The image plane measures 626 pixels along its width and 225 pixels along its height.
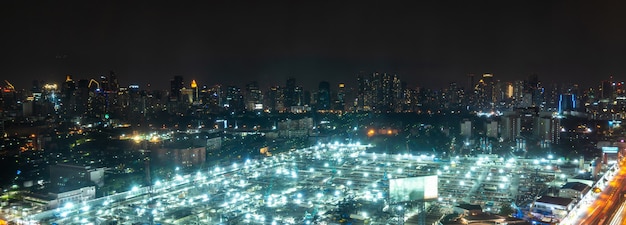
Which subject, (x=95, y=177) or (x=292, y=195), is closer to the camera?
(x=292, y=195)

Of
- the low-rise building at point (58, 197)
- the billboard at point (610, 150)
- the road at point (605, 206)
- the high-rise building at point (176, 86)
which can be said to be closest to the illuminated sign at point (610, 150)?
the billboard at point (610, 150)

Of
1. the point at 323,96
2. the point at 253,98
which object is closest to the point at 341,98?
the point at 323,96

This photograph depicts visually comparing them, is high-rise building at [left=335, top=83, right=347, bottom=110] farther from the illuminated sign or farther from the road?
the road

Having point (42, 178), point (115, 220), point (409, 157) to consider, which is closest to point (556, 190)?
point (409, 157)

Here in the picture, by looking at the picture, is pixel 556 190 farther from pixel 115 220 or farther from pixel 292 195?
pixel 115 220

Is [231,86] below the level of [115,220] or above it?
above

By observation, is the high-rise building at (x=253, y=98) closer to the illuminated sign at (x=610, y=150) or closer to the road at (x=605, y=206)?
the illuminated sign at (x=610, y=150)
